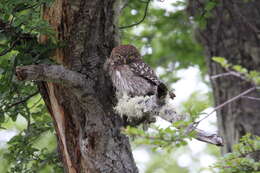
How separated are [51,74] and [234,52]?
3.61 meters

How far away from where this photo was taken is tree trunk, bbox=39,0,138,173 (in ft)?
11.0

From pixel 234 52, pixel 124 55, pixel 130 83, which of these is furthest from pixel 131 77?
pixel 234 52

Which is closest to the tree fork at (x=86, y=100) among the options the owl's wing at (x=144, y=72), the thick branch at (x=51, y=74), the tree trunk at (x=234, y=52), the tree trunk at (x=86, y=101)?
the tree trunk at (x=86, y=101)

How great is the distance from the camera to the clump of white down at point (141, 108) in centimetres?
339

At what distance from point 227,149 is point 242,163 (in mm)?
2932

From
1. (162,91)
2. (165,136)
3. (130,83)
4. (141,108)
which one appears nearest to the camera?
(165,136)

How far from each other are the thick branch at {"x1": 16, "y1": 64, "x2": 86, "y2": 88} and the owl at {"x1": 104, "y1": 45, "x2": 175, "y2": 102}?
0.44 meters

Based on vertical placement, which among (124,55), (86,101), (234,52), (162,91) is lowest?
(234,52)

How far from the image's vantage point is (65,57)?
11.4 ft

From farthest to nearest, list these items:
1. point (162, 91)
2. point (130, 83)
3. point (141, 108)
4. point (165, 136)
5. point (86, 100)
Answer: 1. point (162, 91)
2. point (130, 83)
3. point (141, 108)
4. point (86, 100)
5. point (165, 136)

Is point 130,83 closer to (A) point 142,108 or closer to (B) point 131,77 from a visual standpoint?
(B) point 131,77

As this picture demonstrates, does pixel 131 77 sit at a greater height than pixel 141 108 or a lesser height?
greater

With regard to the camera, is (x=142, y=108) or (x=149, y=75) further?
(x=149, y=75)

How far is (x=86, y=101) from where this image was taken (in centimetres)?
330
